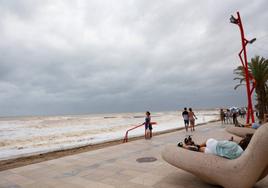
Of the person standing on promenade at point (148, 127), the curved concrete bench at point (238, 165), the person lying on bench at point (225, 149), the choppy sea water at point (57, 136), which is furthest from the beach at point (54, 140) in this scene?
the person lying on bench at point (225, 149)

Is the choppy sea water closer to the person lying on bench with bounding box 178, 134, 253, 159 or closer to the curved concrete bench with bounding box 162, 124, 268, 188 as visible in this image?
the curved concrete bench with bounding box 162, 124, 268, 188

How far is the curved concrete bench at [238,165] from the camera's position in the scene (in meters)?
2.97

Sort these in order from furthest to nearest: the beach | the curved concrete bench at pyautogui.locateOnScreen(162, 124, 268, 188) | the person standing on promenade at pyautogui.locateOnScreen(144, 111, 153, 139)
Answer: the person standing on promenade at pyautogui.locateOnScreen(144, 111, 153, 139), the beach, the curved concrete bench at pyautogui.locateOnScreen(162, 124, 268, 188)

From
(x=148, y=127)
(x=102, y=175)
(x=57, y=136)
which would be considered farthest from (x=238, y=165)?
(x=57, y=136)

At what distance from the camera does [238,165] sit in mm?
3084

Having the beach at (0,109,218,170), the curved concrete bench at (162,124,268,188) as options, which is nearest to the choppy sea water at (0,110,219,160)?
the beach at (0,109,218,170)

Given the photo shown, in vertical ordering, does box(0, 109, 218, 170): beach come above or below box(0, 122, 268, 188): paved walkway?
below

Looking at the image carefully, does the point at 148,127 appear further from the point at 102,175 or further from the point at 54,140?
the point at 54,140

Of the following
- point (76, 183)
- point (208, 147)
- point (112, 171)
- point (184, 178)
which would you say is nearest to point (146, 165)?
point (112, 171)

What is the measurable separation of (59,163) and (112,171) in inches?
89.7

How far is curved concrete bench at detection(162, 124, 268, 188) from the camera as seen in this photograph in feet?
9.73

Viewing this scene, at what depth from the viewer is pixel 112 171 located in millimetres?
5242

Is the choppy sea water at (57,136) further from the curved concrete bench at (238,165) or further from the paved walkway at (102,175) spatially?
the curved concrete bench at (238,165)

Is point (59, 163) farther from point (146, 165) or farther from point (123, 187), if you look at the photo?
point (123, 187)
